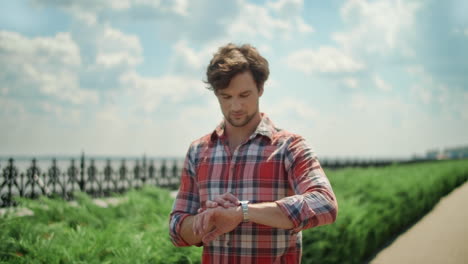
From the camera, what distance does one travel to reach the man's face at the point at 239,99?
1.93 meters

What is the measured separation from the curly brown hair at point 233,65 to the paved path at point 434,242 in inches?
204

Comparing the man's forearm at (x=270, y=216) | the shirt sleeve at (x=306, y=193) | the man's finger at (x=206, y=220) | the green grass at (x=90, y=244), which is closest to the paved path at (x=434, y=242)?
the green grass at (x=90, y=244)

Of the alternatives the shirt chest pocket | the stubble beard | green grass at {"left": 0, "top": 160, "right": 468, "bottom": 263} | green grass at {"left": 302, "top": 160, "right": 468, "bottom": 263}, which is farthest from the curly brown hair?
green grass at {"left": 302, "top": 160, "right": 468, "bottom": 263}

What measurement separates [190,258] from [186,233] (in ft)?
5.46

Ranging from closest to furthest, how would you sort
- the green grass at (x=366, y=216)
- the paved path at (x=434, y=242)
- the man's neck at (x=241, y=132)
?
the man's neck at (x=241, y=132) → the green grass at (x=366, y=216) → the paved path at (x=434, y=242)

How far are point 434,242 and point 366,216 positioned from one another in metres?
2.08

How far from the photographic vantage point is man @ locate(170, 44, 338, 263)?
1.75 meters

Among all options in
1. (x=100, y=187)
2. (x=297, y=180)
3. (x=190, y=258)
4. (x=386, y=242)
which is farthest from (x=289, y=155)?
(x=100, y=187)

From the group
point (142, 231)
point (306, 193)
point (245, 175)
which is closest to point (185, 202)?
point (245, 175)

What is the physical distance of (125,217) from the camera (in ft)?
18.6

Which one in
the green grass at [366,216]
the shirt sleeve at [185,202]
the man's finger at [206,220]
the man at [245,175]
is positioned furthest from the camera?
the green grass at [366,216]

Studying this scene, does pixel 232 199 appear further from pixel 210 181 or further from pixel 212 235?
pixel 210 181

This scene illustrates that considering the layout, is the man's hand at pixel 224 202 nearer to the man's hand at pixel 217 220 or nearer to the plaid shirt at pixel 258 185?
the man's hand at pixel 217 220

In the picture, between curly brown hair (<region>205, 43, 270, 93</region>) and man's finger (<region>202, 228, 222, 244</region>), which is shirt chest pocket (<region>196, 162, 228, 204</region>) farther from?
curly brown hair (<region>205, 43, 270, 93</region>)
